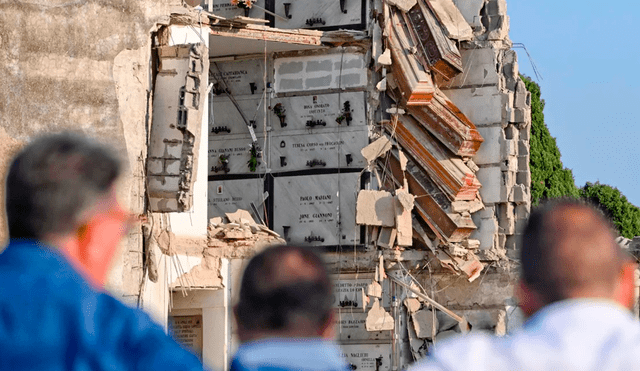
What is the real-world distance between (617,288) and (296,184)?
59.5ft

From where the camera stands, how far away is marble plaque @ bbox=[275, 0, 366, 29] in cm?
2125

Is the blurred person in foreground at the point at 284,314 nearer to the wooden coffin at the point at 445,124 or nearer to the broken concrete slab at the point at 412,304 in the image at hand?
the broken concrete slab at the point at 412,304

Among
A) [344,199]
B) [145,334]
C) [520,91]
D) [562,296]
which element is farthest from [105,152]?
[520,91]

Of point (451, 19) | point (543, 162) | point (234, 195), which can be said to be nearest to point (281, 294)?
point (234, 195)

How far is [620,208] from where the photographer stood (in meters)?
38.6

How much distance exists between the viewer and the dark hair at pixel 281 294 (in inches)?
129

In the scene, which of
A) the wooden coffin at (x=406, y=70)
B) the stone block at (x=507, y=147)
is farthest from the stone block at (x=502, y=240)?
the wooden coffin at (x=406, y=70)

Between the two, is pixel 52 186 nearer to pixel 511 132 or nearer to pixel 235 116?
pixel 235 116

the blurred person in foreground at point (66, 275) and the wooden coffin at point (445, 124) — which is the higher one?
the wooden coffin at point (445, 124)

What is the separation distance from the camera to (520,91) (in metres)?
22.1

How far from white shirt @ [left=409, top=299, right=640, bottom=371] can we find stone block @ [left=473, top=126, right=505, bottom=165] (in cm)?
1882

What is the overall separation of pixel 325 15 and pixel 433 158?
347cm

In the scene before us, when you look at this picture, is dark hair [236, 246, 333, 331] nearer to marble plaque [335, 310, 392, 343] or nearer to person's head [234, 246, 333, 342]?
person's head [234, 246, 333, 342]

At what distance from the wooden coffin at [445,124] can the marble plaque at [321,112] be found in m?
1.04
